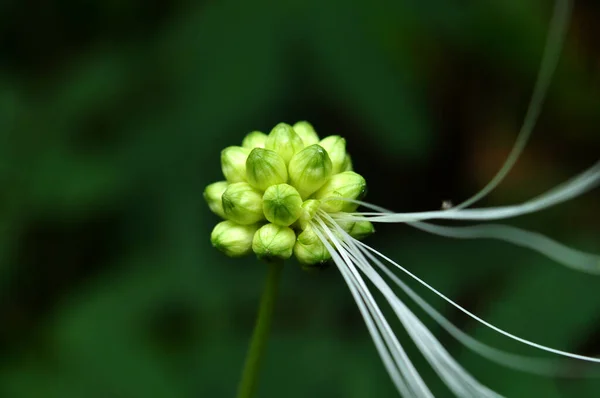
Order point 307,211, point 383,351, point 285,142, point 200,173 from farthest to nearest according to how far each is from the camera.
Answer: point 200,173 < point 285,142 < point 307,211 < point 383,351

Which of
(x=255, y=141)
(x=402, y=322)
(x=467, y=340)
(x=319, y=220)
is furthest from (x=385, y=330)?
(x=255, y=141)

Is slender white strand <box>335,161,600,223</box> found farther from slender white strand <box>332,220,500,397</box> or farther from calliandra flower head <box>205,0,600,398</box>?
slender white strand <box>332,220,500,397</box>

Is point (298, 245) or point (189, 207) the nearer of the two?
point (298, 245)

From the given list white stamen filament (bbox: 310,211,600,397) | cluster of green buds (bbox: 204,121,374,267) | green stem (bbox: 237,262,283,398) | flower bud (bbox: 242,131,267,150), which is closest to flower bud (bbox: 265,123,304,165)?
cluster of green buds (bbox: 204,121,374,267)

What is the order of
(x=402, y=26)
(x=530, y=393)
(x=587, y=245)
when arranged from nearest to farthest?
(x=530, y=393) < (x=587, y=245) < (x=402, y=26)

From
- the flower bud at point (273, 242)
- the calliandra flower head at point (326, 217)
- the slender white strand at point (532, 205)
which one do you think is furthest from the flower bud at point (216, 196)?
the slender white strand at point (532, 205)

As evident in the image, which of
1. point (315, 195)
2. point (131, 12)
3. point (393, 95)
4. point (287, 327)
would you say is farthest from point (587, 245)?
point (131, 12)

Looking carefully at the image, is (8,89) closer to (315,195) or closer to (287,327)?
(287,327)

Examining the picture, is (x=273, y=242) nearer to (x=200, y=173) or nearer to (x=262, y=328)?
(x=262, y=328)
